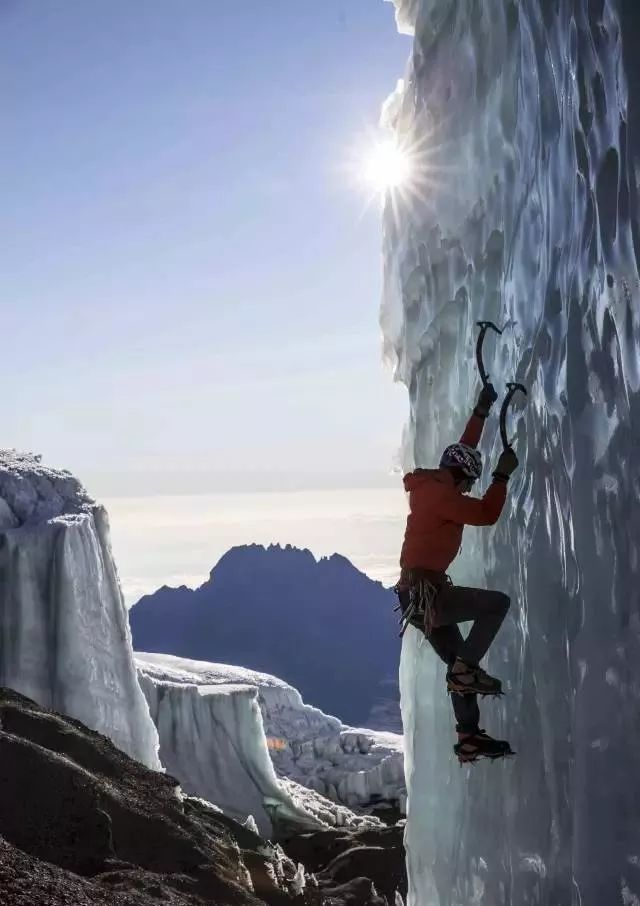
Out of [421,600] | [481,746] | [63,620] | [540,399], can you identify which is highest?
[540,399]

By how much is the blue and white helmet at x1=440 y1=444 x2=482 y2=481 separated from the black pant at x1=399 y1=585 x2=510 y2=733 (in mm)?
805

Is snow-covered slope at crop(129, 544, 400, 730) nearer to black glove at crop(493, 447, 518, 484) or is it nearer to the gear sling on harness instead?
the gear sling on harness

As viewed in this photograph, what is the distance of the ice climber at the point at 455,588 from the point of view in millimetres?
5930

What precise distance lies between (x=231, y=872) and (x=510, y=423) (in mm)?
11162

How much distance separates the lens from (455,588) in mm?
6168

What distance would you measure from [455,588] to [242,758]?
79.0 feet

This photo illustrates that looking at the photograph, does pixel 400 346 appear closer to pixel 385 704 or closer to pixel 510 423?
pixel 510 423

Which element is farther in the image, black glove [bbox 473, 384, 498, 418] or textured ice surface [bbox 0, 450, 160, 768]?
textured ice surface [bbox 0, 450, 160, 768]

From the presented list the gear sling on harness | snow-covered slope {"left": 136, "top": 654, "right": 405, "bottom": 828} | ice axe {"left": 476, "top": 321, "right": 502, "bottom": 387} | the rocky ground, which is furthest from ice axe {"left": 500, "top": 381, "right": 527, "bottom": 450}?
snow-covered slope {"left": 136, "top": 654, "right": 405, "bottom": 828}

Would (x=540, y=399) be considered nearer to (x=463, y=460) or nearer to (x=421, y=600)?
(x=463, y=460)

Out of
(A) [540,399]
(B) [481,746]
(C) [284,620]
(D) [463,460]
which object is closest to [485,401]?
(D) [463,460]

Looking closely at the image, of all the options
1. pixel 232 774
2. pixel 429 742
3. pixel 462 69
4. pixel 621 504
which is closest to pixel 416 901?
pixel 429 742

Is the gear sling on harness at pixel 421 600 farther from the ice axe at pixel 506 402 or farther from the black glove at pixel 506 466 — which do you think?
the ice axe at pixel 506 402

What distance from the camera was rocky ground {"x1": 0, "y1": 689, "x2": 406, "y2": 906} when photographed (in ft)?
34.4
